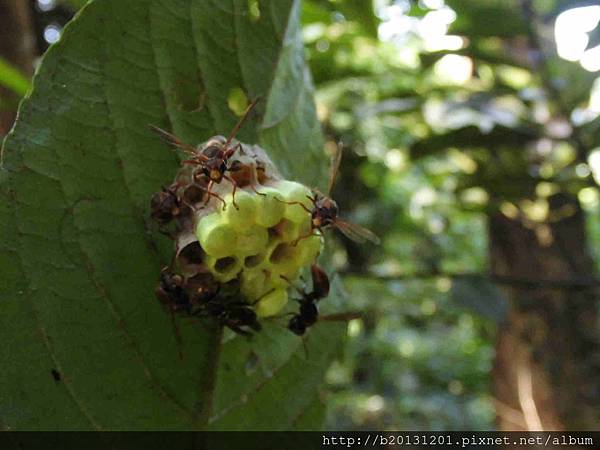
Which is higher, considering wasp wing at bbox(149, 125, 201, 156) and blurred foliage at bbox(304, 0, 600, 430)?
wasp wing at bbox(149, 125, 201, 156)

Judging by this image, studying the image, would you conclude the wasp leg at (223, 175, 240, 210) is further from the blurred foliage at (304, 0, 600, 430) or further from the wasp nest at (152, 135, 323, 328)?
the blurred foliage at (304, 0, 600, 430)

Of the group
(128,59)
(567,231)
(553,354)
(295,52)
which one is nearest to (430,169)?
(567,231)

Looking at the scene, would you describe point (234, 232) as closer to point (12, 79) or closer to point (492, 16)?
point (12, 79)

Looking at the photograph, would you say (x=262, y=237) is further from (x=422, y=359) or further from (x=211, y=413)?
(x=422, y=359)

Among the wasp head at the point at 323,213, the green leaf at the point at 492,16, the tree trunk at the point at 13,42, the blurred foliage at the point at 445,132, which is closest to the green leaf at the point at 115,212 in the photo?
the wasp head at the point at 323,213

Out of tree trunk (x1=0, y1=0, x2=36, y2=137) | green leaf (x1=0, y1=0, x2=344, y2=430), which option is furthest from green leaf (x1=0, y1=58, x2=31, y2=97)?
green leaf (x1=0, y1=0, x2=344, y2=430)

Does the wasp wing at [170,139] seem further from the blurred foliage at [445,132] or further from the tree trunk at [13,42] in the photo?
the blurred foliage at [445,132]

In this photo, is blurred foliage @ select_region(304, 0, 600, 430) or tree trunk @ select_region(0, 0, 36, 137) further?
blurred foliage @ select_region(304, 0, 600, 430)

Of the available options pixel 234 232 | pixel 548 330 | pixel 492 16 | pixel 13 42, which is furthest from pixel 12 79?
pixel 548 330
